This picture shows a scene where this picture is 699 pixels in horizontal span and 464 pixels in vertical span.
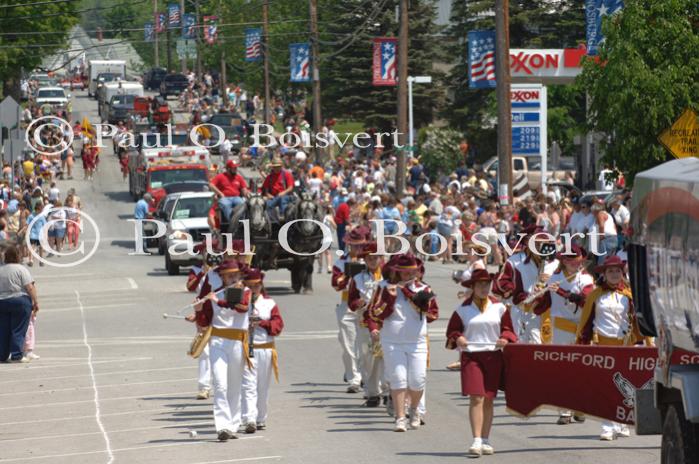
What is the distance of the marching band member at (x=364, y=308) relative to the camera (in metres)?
16.1

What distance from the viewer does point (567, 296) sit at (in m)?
15.2

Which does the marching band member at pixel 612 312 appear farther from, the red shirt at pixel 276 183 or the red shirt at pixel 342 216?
the red shirt at pixel 342 216

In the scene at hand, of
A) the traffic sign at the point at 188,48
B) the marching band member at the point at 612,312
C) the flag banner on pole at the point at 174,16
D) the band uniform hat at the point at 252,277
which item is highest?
the flag banner on pole at the point at 174,16

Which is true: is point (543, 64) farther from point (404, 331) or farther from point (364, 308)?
point (404, 331)

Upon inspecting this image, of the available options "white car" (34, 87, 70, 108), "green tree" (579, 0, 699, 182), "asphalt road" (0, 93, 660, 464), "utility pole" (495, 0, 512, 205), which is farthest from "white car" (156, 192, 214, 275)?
"white car" (34, 87, 70, 108)

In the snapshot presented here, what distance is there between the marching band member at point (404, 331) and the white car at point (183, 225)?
1959cm

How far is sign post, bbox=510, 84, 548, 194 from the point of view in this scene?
3631 centimetres

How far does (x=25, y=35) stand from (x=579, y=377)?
64.3 metres

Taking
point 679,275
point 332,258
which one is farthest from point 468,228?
point 679,275

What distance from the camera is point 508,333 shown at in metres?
13.7

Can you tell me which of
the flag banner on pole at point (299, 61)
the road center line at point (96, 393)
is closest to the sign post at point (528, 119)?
the road center line at point (96, 393)

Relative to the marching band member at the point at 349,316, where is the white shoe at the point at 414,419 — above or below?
below

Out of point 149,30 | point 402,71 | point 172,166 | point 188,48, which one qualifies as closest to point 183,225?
point 402,71

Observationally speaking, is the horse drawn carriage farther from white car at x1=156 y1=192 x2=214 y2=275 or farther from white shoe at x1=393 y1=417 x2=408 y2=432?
white shoe at x1=393 y1=417 x2=408 y2=432
